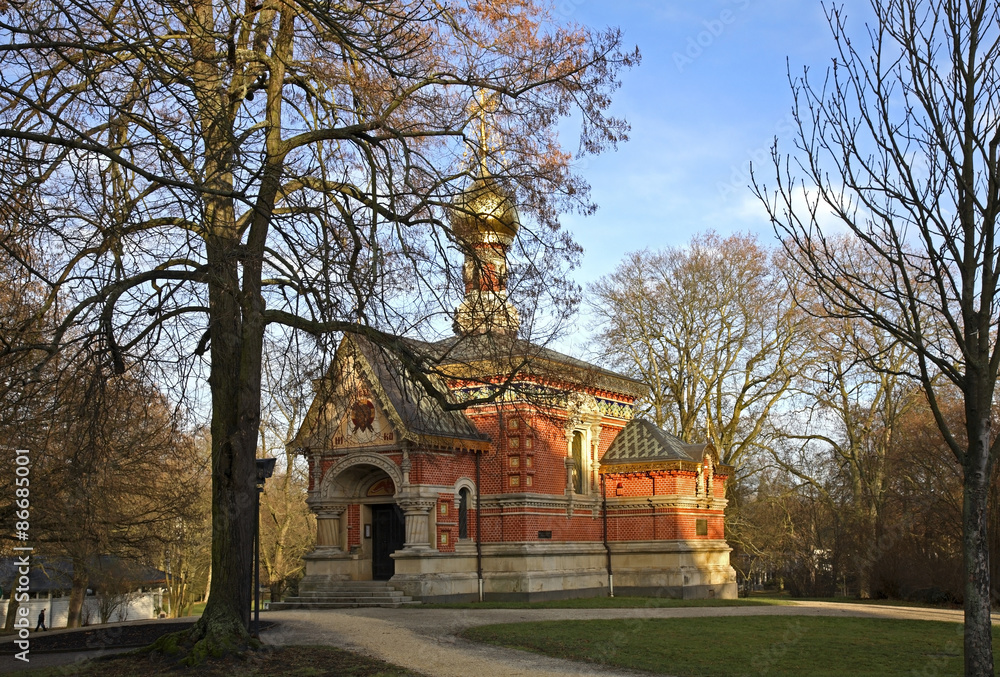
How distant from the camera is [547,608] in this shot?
21.1m

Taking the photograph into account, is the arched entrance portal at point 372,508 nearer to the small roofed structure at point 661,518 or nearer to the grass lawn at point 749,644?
the small roofed structure at point 661,518

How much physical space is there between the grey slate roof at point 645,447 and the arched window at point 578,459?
2.59 feet

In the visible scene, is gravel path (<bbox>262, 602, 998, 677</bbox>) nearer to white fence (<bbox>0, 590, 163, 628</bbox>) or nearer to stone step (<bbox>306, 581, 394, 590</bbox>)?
stone step (<bbox>306, 581, 394, 590</bbox>)

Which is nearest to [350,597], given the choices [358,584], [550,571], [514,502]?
[358,584]

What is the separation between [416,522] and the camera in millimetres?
23469

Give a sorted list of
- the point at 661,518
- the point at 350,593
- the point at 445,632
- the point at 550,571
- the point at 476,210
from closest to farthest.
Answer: the point at 476,210 < the point at 445,632 < the point at 350,593 < the point at 550,571 < the point at 661,518

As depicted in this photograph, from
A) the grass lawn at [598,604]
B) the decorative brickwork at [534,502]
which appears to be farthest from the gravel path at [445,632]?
the decorative brickwork at [534,502]

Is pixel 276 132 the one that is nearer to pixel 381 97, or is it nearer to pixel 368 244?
pixel 381 97

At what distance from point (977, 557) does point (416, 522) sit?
15.9m

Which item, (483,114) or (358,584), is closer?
(483,114)

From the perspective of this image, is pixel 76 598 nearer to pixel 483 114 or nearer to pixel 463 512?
Result: pixel 463 512

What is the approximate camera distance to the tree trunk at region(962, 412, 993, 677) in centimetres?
916

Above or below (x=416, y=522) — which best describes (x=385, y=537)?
below

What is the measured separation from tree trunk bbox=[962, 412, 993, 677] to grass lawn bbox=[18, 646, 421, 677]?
612cm
